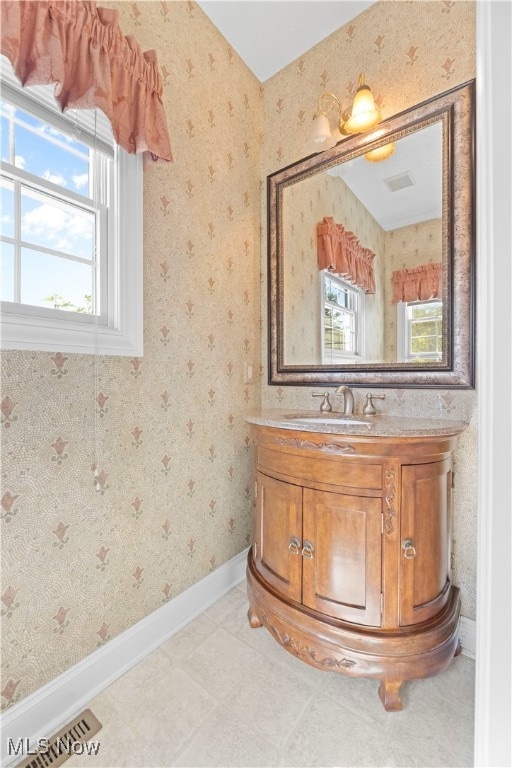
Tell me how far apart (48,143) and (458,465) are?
2040mm

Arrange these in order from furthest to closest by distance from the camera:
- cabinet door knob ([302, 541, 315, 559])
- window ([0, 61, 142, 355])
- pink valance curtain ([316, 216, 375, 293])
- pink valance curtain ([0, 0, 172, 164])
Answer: pink valance curtain ([316, 216, 375, 293])
cabinet door knob ([302, 541, 315, 559])
window ([0, 61, 142, 355])
pink valance curtain ([0, 0, 172, 164])

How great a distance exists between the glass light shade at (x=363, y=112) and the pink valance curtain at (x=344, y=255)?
1.35 feet

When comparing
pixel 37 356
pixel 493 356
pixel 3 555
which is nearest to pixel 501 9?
pixel 493 356

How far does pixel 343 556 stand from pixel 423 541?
0.29 metres

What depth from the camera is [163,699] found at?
1.17 meters

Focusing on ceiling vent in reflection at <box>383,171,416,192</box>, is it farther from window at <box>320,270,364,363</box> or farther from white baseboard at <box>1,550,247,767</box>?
white baseboard at <box>1,550,247,767</box>

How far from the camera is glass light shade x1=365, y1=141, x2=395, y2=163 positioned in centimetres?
155

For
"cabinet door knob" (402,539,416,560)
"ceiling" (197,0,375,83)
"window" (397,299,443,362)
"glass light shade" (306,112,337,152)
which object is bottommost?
"cabinet door knob" (402,539,416,560)

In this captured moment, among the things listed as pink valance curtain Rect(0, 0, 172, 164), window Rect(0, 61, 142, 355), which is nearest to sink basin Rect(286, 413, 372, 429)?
window Rect(0, 61, 142, 355)

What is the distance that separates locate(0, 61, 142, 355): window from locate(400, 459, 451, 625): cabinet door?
1183mm

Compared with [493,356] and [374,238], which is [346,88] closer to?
[374,238]

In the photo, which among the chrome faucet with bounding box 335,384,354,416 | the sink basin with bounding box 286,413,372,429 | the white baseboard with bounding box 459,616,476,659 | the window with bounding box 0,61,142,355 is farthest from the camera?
the chrome faucet with bounding box 335,384,354,416

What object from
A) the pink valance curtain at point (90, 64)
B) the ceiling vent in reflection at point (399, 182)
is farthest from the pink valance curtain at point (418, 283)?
the pink valance curtain at point (90, 64)

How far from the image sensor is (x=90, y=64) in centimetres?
108
